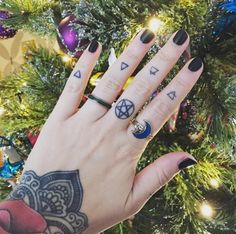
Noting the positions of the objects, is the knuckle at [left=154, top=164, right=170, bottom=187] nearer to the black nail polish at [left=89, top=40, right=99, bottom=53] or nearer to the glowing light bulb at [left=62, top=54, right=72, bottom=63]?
the black nail polish at [left=89, top=40, right=99, bottom=53]

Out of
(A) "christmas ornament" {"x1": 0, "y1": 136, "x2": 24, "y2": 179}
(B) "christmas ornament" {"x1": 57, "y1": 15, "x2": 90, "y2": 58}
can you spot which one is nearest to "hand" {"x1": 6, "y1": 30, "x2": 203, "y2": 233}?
(B) "christmas ornament" {"x1": 57, "y1": 15, "x2": 90, "y2": 58}

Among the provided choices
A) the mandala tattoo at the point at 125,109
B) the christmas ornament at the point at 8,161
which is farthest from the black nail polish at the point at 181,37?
the christmas ornament at the point at 8,161

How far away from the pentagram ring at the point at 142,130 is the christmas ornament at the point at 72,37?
18 centimetres

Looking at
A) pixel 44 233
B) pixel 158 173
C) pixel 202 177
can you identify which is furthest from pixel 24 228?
pixel 202 177

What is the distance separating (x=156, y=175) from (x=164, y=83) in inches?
5.7

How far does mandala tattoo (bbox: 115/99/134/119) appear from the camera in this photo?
1.86 feet

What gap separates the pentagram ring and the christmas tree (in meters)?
0.08

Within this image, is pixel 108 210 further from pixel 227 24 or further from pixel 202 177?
pixel 227 24

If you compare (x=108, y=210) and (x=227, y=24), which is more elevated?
(x=227, y=24)

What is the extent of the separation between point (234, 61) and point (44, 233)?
1.15 ft

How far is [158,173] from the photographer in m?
0.55

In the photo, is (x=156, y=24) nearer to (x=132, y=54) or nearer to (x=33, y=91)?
(x=132, y=54)

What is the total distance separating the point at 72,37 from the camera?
0.67m

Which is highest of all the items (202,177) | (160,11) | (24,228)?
(160,11)
